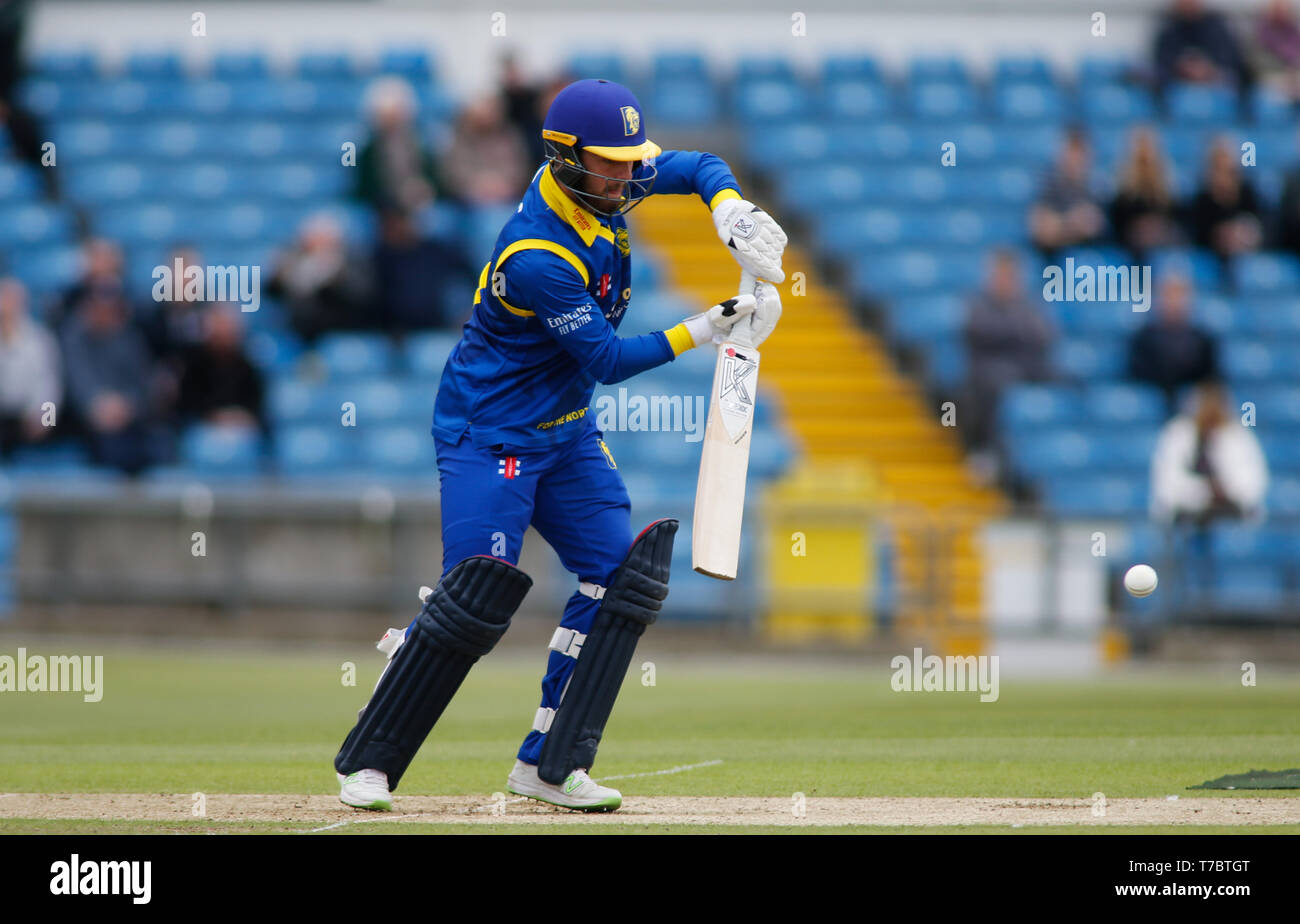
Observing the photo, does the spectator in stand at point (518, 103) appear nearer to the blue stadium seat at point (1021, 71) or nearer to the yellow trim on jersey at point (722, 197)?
Answer: the blue stadium seat at point (1021, 71)

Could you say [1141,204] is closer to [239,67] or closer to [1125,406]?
[1125,406]

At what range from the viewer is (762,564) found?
14.3 meters

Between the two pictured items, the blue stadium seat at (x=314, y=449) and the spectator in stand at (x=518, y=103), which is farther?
the spectator in stand at (x=518, y=103)

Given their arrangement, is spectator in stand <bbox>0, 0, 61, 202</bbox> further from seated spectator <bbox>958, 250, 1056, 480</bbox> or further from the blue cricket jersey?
the blue cricket jersey

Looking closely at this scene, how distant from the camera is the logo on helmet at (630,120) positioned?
6820 mm

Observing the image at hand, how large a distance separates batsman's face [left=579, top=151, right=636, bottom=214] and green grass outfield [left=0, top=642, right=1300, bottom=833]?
7.41 feet

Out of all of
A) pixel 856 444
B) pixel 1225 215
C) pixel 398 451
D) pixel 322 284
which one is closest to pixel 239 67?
pixel 322 284

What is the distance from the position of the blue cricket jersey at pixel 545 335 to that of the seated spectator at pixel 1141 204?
10.6m

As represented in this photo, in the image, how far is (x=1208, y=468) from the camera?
46.6ft

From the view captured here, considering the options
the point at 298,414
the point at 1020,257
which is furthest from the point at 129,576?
the point at 1020,257

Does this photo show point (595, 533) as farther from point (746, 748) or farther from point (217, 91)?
point (217, 91)

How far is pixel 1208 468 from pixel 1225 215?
410cm

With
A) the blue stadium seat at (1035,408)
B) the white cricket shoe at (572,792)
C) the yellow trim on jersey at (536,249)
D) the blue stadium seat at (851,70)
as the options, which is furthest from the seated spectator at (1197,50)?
the white cricket shoe at (572,792)

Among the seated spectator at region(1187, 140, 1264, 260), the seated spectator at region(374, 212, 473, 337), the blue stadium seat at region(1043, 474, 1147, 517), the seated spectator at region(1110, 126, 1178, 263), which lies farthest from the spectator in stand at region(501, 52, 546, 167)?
the seated spectator at region(1187, 140, 1264, 260)
